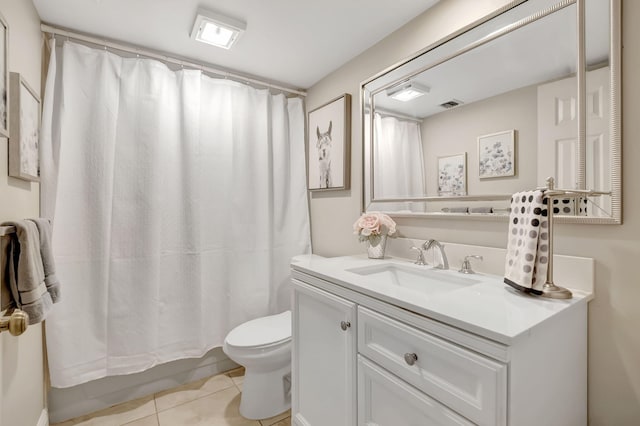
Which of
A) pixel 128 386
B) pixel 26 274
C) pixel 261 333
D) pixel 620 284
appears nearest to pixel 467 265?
pixel 620 284

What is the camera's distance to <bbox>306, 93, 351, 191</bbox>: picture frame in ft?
6.91

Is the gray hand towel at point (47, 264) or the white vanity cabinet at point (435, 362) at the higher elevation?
the gray hand towel at point (47, 264)

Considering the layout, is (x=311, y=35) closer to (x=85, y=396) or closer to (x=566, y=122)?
(x=566, y=122)

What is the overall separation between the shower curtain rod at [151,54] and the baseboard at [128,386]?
2.03 meters

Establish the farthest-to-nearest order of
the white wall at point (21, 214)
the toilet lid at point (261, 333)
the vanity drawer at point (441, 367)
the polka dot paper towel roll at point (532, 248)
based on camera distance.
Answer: the toilet lid at point (261, 333), the white wall at point (21, 214), the polka dot paper towel roll at point (532, 248), the vanity drawer at point (441, 367)

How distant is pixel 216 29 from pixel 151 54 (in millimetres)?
562

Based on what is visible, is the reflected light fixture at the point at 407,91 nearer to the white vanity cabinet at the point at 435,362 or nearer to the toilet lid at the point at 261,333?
the white vanity cabinet at the point at 435,362

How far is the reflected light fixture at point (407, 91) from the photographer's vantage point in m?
1.62

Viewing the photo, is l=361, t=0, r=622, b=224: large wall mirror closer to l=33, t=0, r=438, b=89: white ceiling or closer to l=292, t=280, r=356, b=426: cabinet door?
l=33, t=0, r=438, b=89: white ceiling

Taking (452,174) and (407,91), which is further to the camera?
(407,91)

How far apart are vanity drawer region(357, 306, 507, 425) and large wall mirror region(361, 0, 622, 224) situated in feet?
2.21

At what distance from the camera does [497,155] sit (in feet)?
4.26

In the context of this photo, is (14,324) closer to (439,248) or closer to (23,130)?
(23,130)

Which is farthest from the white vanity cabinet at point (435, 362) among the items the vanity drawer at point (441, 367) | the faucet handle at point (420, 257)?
the faucet handle at point (420, 257)
